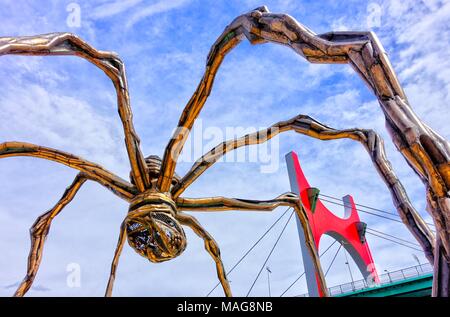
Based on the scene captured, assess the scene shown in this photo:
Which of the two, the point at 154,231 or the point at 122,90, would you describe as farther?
the point at 122,90

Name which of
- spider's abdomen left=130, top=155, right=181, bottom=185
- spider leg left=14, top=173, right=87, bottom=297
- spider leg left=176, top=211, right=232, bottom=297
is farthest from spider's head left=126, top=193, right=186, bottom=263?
spider leg left=14, top=173, right=87, bottom=297

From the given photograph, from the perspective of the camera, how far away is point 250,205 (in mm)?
4074

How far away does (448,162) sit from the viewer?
130 cm

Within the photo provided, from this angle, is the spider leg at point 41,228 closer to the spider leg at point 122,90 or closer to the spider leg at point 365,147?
the spider leg at point 122,90

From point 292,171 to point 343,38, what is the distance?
60.5 feet

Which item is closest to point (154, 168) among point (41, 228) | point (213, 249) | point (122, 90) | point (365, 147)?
point (122, 90)

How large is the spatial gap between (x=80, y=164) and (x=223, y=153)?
1.45 metres

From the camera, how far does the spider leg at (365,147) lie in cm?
210

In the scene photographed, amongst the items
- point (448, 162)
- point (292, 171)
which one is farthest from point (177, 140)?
→ point (292, 171)

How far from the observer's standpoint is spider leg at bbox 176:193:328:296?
394 centimetres

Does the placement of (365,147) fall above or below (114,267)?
above

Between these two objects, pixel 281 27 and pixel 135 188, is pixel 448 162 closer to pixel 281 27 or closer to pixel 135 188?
pixel 281 27

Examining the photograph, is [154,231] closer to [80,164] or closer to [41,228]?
[80,164]

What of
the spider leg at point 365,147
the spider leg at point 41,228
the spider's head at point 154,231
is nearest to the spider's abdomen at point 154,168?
the spider leg at point 365,147
